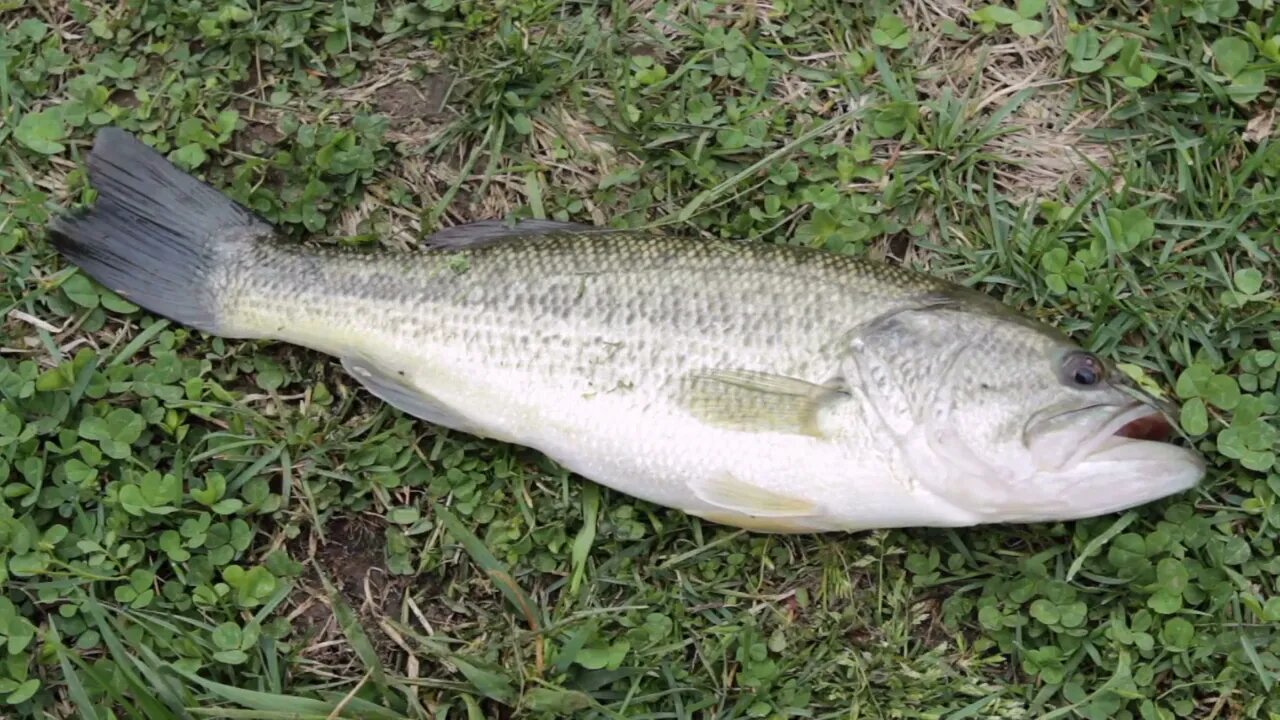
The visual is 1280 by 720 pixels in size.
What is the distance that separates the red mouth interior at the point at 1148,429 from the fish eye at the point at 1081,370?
0.25 metres

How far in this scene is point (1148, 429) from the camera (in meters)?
3.44

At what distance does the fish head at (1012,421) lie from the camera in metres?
3.18

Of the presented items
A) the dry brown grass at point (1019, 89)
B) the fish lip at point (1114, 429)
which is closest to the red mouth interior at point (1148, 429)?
the fish lip at point (1114, 429)

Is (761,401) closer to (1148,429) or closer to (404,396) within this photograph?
(404,396)

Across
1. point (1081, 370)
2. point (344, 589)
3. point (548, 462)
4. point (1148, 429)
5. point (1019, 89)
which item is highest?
point (1019, 89)

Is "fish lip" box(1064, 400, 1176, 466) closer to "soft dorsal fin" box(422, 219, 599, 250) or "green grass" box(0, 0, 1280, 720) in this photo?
"green grass" box(0, 0, 1280, 720)

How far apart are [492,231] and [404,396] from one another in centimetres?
67

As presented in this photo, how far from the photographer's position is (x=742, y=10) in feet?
13.2

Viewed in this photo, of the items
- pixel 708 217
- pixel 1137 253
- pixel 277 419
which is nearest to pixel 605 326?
pixel 708 217

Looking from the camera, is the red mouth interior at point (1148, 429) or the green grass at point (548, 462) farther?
the green grass at point (548, 462)

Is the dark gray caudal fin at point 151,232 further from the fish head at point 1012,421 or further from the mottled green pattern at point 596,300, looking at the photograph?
the fish head at point 1012,421

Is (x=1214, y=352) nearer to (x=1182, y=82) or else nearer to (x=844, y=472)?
(x=1182, y=82)

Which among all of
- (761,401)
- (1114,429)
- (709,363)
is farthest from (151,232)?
(1114,429)

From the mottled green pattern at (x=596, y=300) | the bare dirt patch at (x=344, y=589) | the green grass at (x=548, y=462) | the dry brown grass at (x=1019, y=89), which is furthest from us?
the dry brown grass at (x=1019, y=89)
